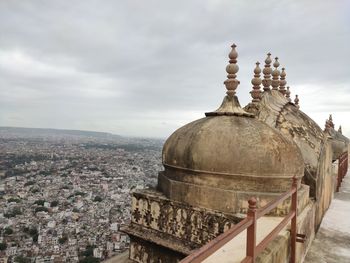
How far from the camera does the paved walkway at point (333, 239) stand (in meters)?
4.57

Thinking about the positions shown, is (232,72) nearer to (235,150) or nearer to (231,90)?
(231,90)

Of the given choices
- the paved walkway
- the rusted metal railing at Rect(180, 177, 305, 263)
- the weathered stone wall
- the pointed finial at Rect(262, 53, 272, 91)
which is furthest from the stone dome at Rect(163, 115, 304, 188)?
the pointed finial at Rect(262, 53, 272, 91)

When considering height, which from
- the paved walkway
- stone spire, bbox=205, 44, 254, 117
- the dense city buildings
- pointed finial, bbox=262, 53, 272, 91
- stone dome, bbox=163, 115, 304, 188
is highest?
pointed finial, bbox=262, 53, 272, 91

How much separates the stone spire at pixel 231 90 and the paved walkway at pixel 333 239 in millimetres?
2183

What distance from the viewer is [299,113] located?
745 cm

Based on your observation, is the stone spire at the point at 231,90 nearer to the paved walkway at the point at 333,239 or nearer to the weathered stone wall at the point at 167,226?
the weathered stone wall at the point at 167,226

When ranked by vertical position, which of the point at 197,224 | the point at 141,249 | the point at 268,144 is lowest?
the point at 141,249

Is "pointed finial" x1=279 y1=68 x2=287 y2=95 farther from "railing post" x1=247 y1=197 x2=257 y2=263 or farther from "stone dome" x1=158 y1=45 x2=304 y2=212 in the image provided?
"railing post" x1=247 y1=197 x2=257 y2=263

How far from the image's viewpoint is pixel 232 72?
531 centimetres

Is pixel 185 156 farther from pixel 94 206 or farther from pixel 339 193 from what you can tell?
pixel 94 206

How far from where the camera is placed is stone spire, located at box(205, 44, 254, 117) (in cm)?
513

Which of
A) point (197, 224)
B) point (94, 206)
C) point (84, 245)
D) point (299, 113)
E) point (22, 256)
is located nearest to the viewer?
point (197, 224)

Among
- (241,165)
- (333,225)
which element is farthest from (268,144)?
(333,225)

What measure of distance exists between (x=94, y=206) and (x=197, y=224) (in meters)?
35.6
